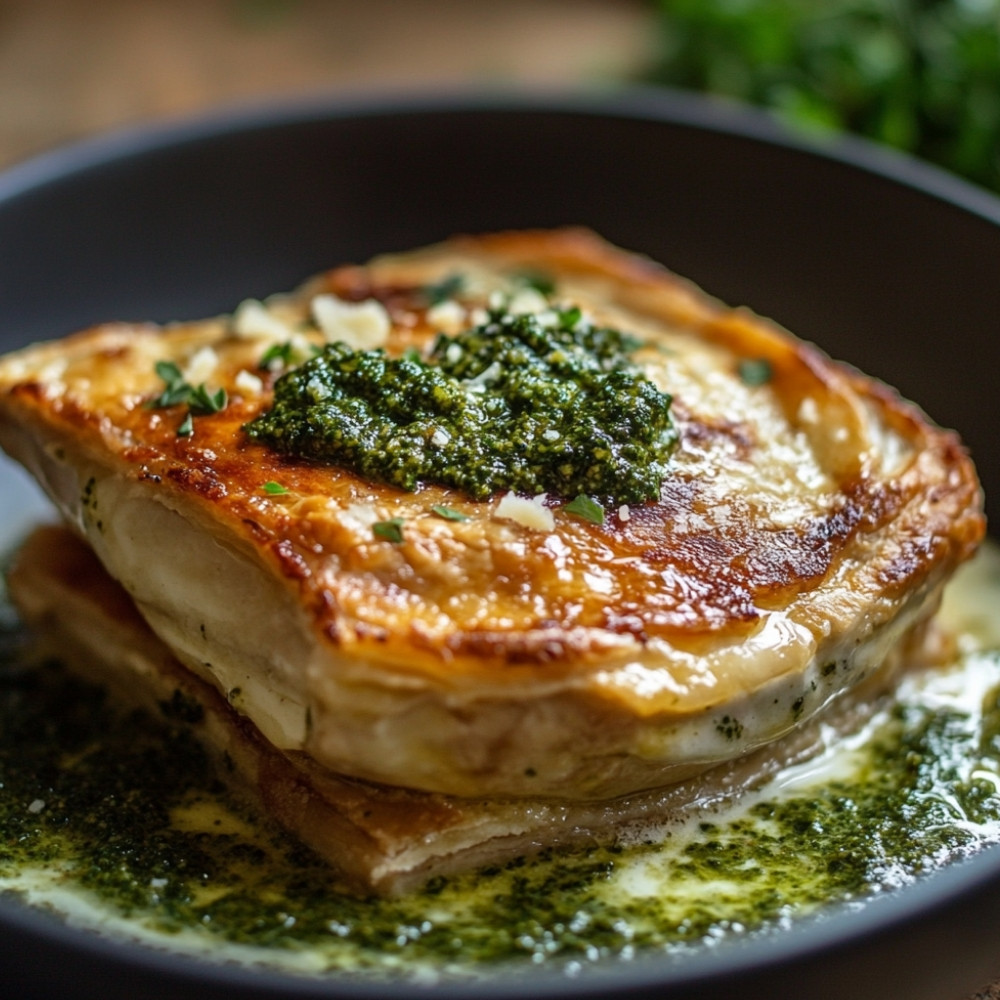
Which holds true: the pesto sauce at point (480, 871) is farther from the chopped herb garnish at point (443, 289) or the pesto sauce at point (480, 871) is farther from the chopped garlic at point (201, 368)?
the chopped herb garnish at point (443, 289)

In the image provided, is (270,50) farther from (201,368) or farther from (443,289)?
(201,368)

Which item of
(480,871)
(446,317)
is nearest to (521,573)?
(480,871)

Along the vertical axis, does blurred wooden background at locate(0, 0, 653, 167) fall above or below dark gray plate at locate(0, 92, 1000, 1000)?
above

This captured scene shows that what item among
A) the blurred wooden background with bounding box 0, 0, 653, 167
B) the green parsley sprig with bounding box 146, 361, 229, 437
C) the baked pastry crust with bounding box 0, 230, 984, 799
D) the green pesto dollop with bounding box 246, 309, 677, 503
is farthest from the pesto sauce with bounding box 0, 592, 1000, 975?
the blurred wooden background with bounding box 0, 0, 653, 167

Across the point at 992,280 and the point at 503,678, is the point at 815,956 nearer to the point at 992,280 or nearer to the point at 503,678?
the point at 503,678

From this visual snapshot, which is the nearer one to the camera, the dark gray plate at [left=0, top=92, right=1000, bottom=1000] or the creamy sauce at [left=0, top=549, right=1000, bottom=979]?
the creamy sauce at [left=0, top=549, right=1000, bottom=979]

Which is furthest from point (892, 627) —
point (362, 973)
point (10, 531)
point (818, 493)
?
point (10, 531)

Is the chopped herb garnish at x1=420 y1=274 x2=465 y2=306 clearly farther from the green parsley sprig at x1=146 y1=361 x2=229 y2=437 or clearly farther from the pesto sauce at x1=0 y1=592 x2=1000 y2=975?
the pesto sauce at x1=0 y1=592 x2=1000 y2=975
